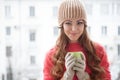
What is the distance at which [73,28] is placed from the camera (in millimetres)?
868

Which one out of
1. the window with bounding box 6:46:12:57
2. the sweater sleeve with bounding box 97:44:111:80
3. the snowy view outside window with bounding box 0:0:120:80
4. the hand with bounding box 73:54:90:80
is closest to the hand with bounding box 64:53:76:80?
the hand with bounding box 73:54:90:80

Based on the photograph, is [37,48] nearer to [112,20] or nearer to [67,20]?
[112,20]

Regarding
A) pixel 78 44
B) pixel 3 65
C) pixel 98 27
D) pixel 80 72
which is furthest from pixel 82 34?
pixel 3 65

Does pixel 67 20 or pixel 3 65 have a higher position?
pixel 67 20


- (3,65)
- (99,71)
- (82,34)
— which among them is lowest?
(3,65)

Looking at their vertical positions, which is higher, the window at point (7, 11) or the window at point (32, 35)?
the window at point (7, 11)

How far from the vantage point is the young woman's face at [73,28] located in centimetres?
87

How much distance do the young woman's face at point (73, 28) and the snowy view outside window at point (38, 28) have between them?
2.78 feet

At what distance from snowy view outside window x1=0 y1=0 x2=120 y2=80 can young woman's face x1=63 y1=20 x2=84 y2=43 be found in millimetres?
847

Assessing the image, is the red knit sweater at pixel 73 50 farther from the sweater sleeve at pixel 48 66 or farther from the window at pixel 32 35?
the window at pixel 32 35

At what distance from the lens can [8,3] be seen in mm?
1759

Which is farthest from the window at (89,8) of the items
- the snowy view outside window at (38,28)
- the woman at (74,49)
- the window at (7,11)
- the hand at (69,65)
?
the hand at (69,65)

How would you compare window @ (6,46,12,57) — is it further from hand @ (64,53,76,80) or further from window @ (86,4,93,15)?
hand @ (64,53,76,80)

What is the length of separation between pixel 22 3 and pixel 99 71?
1.01 metres
